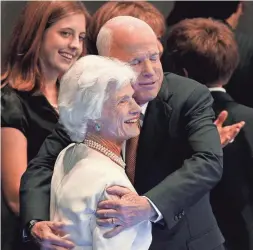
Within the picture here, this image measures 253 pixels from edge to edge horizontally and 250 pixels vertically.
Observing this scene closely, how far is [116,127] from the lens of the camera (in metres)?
1.52

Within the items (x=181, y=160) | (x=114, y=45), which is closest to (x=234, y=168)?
Answer: (x=181, y=160)

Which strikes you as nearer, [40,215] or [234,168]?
[40,215]

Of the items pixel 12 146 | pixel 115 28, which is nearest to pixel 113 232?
pixel 115 28

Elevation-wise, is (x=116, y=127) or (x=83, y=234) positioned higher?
(x=116, y=127)

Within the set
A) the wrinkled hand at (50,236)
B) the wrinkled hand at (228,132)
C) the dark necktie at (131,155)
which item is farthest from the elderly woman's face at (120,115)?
the wrinkled hand at (228,132)

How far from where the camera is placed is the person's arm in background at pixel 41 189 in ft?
5.28

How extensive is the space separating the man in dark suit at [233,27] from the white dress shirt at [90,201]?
0.84 meters

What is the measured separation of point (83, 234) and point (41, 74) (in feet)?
2.90

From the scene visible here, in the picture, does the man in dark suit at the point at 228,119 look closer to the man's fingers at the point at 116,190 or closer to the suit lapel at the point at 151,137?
the suit lapel at the point at 151,137

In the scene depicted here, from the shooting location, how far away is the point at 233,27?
2.69 m

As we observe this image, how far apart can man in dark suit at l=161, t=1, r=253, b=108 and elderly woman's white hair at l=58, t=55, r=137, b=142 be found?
0.77m

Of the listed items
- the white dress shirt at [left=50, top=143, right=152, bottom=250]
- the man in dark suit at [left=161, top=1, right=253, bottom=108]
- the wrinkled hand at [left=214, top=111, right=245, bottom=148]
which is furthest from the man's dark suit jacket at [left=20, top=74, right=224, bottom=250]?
the man in dark suit at [left=161, top=1, right=253, bottom=108]

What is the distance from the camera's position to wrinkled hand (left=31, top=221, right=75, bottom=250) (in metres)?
1.52

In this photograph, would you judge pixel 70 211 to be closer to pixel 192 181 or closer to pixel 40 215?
pixel 40 215
